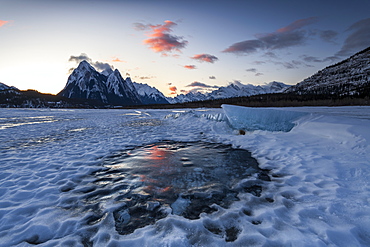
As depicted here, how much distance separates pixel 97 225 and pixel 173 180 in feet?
6.60

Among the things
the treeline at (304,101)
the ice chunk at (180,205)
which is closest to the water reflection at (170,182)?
the ice chunk at (180,205)

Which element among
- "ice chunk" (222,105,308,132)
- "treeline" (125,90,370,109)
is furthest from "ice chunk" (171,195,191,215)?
"treeline" (125,90,370,109)

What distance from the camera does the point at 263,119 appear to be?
11031mm

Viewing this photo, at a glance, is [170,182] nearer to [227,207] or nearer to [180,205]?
[180,205]

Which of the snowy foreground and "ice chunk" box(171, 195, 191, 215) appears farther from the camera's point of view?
"ice chunk" box(171, 195, 191, 215)

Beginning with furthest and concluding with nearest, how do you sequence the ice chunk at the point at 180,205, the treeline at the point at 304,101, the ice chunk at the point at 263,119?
the treeline at the point at 304,101, the ice chunk at the point at 263,119, the ice chunk at the point at 180,205

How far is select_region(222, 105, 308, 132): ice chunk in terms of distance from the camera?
32.6 ft

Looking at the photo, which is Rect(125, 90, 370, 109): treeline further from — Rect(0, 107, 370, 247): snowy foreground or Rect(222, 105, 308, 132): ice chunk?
Rect(0, 107, 370, 247): snowy foreground

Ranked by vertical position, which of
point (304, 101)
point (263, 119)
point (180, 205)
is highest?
point (304, 101)

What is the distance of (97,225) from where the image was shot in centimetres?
287

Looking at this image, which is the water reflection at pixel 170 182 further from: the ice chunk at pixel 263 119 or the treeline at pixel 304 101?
the treeline at pixel 304 101

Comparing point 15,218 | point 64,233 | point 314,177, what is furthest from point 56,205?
point 314,177

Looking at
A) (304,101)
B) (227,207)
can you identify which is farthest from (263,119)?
(304,101)

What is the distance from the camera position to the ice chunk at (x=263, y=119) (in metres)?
9.93
